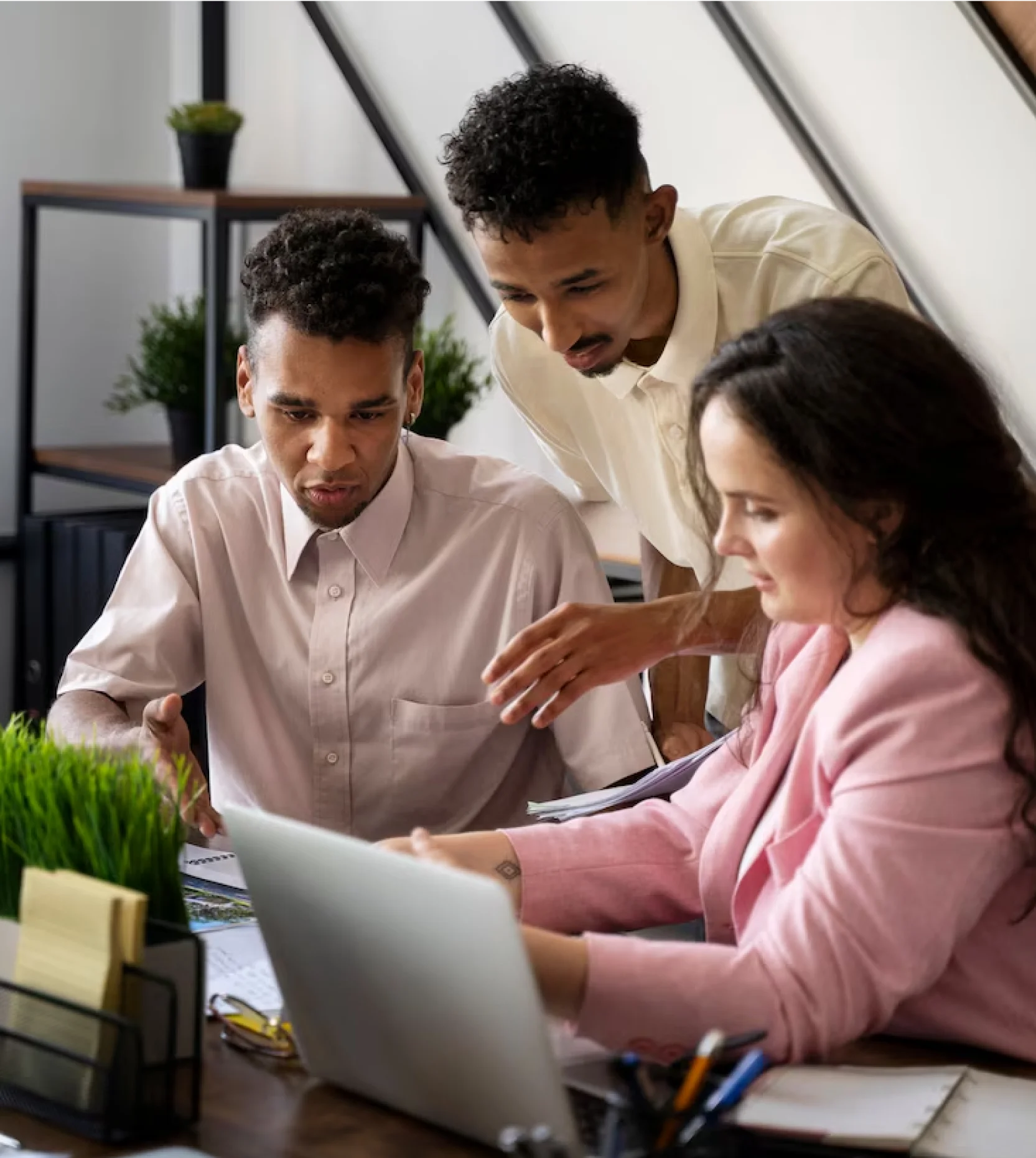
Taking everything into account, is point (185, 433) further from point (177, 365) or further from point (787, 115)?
point (787, 115)

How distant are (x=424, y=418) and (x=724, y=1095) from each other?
2.59m

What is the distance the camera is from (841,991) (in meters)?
1.16

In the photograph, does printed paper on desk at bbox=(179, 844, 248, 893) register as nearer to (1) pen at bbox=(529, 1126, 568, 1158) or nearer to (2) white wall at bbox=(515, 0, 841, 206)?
(1) pen at bbox=(529, 1126, 568, 1158)

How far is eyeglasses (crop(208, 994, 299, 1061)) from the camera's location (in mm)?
1222

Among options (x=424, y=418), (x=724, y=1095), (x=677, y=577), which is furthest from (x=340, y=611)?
(x=424, y=418)

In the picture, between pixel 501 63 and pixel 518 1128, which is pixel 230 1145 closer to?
pixel 518 1128

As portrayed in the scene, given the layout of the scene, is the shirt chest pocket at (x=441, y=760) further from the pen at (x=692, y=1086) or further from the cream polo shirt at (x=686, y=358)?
the pen at (x=692, y=1086)

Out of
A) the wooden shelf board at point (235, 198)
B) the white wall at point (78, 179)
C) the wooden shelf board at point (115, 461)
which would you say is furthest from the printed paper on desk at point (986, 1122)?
the white wall at point (78, 179)

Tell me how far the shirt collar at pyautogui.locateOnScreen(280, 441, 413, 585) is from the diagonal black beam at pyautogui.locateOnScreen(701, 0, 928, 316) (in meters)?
1.17

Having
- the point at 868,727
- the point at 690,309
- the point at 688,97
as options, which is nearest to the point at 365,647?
the point at 690,309

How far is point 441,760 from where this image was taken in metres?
2.00

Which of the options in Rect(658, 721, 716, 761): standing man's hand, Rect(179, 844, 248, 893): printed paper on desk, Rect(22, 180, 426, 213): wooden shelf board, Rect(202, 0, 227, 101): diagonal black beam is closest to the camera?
Rect(179, 844, 248, 893): printed paper on desk

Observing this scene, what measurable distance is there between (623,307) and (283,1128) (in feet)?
3.62

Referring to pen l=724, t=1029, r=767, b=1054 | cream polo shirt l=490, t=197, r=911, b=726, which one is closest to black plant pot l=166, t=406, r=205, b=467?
cream polo shirt l=490, t=197, r=911, b=726
